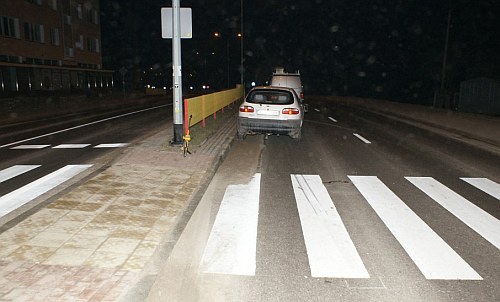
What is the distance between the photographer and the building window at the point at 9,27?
102 ft

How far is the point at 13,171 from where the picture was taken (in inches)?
344

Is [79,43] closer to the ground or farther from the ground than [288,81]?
farther from the ground

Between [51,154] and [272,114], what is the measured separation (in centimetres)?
626

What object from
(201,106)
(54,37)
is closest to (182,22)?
(201,106)

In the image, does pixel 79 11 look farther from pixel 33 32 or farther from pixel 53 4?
pixel 33 32

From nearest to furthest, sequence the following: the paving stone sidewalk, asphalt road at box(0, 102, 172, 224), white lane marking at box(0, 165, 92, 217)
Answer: the paving stone sidewalk < white lane marking at box(0, 165, 92, 217) < asphalt road at box(0, 102, 172, 224)

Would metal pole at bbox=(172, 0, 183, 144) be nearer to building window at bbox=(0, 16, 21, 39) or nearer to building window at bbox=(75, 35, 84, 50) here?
building window at bbox=(0, 16, 21, 39)

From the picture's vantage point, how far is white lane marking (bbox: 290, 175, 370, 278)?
174 inches

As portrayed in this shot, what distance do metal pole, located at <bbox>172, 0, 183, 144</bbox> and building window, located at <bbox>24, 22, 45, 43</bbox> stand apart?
2988cm

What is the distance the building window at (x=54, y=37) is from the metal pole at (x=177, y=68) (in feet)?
109

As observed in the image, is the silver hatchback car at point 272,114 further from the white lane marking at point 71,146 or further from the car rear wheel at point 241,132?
the white lane marking at point 71,146

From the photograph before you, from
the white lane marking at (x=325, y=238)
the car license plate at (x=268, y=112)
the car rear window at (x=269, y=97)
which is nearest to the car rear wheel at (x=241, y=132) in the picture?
the car license plate at (x=268, y=112)

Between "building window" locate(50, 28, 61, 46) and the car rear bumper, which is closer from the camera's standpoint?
the car rear bumper

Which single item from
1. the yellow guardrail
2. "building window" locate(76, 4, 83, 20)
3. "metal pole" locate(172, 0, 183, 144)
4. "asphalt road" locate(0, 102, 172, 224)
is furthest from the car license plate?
"building window" locate(76, 4, 83, 20)
